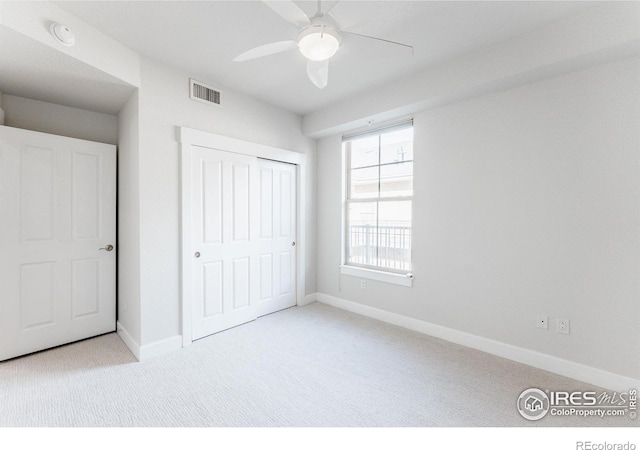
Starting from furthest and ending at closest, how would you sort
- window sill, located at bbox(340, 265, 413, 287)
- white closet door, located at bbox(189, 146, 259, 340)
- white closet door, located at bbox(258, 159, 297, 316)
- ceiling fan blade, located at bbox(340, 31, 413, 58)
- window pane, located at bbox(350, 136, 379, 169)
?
window pane, located at bbox(350, 136, 379, 169)
white closet door, located at bbox(258, 159, 297, 316)
window sill, located at bbox(340, 265, 413, 287)
white closet door, located at bbox(189, 146, 259, 340)
ceiling fan blade, located at bbox(340, 31, 413, 58)

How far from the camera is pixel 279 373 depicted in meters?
2.38

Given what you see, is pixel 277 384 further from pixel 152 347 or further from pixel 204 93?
pixel 204 93

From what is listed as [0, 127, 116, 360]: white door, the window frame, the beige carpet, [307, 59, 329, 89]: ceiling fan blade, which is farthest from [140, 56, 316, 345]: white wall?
the window frame

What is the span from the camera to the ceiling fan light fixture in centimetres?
162

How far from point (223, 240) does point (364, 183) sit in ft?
6.53

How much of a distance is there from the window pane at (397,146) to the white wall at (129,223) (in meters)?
2.72

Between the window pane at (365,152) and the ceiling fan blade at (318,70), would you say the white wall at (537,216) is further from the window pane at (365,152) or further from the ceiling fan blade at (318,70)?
the ceiling fan blade at (318,70)

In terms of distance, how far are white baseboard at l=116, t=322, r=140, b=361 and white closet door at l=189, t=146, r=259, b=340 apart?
501mm

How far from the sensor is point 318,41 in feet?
5.44

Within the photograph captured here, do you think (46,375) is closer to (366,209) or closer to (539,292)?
(366,209)

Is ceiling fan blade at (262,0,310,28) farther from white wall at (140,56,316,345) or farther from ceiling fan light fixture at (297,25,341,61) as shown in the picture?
white wall at (140,56,316,345)

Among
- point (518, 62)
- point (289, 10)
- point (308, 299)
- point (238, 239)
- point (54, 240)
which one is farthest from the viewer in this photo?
point (308, 299)

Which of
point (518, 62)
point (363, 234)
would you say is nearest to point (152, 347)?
point (363, 234)
